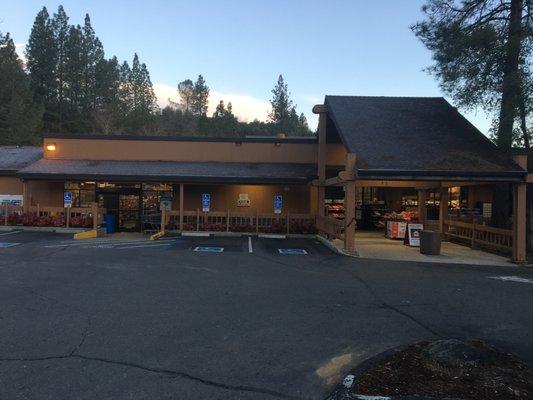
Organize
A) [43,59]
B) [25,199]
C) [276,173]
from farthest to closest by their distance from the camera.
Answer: [43,59], [276,173], [25,199]

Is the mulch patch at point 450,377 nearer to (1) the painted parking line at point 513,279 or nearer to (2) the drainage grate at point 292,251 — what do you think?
(1) the painted parking line at point 513,279

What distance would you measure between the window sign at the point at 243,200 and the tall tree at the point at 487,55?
34.6 feet

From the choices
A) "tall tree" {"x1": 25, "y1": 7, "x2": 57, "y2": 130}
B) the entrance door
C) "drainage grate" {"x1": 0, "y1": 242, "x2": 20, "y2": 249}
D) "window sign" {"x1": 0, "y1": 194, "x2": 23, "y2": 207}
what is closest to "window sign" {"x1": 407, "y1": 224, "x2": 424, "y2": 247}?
the entrance door

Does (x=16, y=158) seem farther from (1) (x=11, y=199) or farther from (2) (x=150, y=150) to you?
(2) (x=150, y=150)

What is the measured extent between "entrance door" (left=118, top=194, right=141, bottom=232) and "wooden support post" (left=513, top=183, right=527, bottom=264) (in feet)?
54.4

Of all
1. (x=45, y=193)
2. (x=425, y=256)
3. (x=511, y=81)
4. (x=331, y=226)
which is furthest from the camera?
(x=45, y=193)

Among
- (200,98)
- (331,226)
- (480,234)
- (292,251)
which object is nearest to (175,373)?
(292,251)

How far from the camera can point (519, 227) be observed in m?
14.8

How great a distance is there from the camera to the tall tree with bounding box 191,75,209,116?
3376 inches

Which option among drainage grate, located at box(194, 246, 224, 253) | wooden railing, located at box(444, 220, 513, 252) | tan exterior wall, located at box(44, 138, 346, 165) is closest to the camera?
drainage grate, located at box(194, 246, 224, 253)

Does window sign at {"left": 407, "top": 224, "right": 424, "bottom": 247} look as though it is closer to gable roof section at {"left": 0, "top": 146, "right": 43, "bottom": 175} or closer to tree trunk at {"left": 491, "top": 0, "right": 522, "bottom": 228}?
tree trunk at {"left": 491, "top": 0, "right": 522, "bottom": 228}

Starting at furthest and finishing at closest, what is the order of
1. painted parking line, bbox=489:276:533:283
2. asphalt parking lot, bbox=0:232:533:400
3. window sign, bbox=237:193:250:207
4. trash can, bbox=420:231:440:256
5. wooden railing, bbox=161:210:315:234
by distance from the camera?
window sign, bbox=237:193:250:207, wooden railing, bbox=161:210:315:234, trash can, bbox=420:231:440:256, painted parking line, bbox=489:276:533:283, asphalt parking lot, bbox=0:232:533:400

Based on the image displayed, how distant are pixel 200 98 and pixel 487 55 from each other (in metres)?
73.5

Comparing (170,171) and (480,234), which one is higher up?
(170,171)
